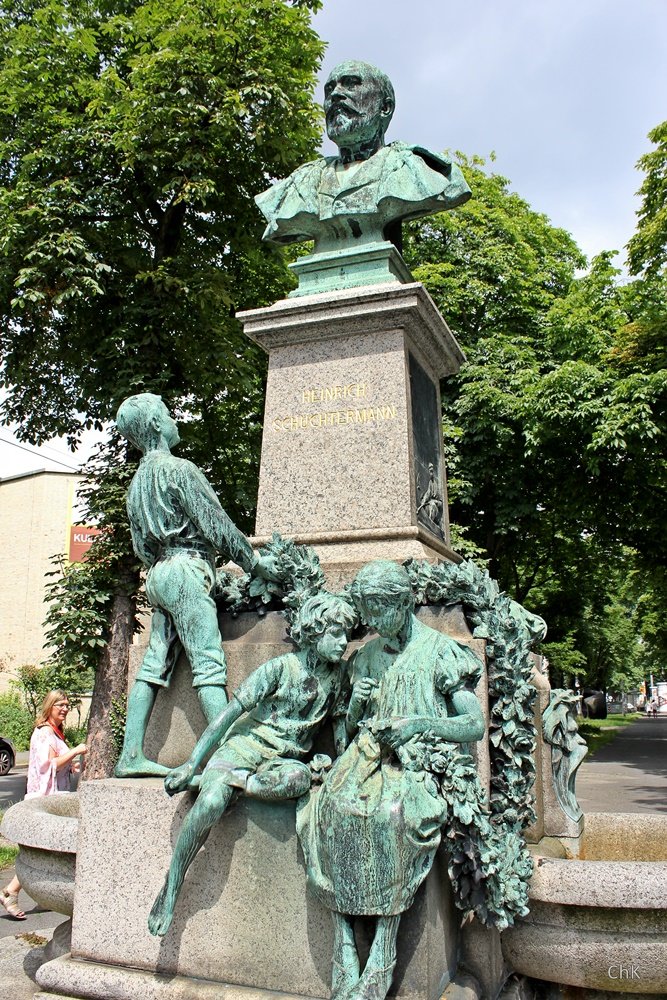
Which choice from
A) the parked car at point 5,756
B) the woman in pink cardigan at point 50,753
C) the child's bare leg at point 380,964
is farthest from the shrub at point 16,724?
the child's bare leg at point 380,964

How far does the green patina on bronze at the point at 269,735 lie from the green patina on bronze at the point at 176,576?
17.0 inches

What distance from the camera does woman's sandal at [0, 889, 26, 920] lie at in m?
6.37

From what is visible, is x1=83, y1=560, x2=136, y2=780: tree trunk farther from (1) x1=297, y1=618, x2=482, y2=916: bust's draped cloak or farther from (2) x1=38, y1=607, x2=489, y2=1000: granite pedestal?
(1) x1=297, y1=618, x2=482, y2=916: bust's draped cloak

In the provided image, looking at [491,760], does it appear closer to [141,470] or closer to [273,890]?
[273,890]

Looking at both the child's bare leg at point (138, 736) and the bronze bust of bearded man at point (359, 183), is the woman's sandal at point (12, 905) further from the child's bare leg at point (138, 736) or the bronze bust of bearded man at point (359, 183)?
the bronze bust of bearded man at point (359, 183)

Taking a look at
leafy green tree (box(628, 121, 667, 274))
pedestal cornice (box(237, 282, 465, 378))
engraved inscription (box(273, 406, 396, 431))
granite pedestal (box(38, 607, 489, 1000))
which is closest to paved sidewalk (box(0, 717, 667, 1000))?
granite pedestal (box(38, 607, 489, 1000))

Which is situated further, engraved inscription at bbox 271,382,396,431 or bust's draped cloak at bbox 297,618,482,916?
engraved inscription at bbox 271,382,396,431

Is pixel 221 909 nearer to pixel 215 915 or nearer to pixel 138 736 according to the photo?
pixel 215 915

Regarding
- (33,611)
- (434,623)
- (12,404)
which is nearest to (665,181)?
(12,404)

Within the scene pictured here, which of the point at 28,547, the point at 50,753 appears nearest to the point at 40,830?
the point at 50,753

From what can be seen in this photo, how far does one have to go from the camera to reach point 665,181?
15.7m

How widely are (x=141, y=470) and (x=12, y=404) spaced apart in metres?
11.5

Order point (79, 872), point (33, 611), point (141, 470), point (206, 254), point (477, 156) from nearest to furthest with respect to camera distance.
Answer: point (79, 872) < point (141, 470) < point (206, 254) < point (477, 156) < point (33, 611)

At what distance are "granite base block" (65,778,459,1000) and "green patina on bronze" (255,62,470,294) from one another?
3391 millimetres
